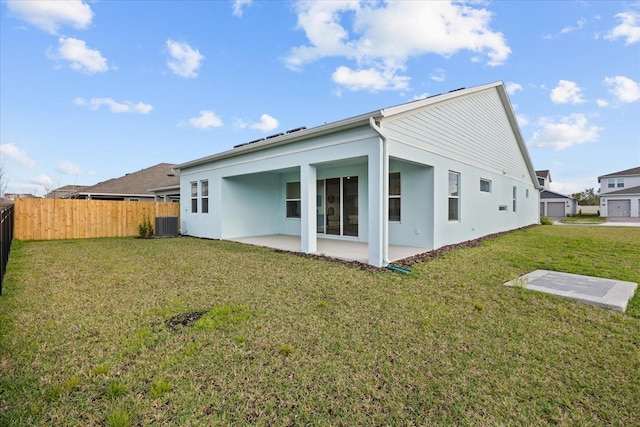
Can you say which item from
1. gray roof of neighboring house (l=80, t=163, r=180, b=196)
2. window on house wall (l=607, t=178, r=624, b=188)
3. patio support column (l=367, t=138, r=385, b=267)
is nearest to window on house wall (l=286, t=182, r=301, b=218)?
patio support column (l=367, t=138, r=385, b=267)

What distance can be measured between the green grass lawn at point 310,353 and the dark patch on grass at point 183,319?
2cm

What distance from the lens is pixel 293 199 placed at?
11773 mm

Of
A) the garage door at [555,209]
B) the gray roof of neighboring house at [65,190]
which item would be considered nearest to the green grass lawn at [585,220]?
the garage door at [555,209]

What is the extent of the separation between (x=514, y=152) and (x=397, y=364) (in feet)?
49.8

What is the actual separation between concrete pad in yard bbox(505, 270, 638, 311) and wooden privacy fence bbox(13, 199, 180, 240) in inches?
546

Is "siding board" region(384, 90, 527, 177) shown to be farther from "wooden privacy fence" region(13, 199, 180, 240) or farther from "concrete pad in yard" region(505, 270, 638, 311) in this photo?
"wooden privacy fence" region(13, 199, 180, 240)

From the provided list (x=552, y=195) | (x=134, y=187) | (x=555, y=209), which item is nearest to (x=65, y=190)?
(x=134, y=187)

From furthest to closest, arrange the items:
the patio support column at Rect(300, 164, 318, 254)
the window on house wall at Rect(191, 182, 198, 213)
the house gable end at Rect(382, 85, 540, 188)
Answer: the window on house wall at Rect(191, 182, 198, 213) → the patio support column at Rect(300, 164, 318, 254) → the house gable end at Rect(382, 85, 540, 188)

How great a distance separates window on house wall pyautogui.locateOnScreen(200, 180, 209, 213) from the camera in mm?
11906

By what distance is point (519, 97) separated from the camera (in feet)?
46.3

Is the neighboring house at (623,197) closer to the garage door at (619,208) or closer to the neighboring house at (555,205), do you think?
the garage door at (619,208)

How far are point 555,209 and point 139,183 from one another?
129 feet

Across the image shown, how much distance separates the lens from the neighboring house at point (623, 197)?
27.7 meters

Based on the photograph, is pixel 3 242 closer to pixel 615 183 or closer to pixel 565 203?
pixel 565 203
